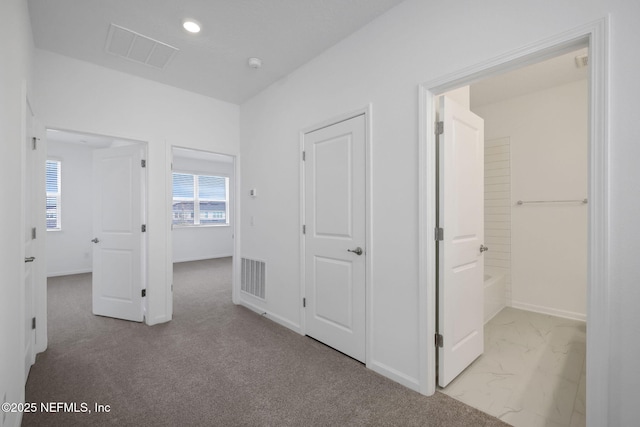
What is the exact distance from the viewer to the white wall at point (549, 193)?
338cm

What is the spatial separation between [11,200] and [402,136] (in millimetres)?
2387

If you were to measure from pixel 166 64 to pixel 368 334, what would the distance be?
10.5ft

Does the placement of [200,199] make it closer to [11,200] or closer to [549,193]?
[11,200]

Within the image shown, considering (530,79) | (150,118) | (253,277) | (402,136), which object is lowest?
(253,277)

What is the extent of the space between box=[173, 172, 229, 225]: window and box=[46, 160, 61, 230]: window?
215 centimetres

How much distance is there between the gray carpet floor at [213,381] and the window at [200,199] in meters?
4.28

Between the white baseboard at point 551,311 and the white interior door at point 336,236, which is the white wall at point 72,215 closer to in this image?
the white interior door at point 336,236

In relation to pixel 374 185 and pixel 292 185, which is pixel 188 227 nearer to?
pixel 292 185

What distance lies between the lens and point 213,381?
213 cm

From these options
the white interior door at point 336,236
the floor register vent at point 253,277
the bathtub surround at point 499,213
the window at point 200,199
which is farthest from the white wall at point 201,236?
the bathtub surround at point 499,213

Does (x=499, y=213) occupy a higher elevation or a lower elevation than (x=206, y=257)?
higher

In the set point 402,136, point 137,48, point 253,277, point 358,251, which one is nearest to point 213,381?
point 358,251

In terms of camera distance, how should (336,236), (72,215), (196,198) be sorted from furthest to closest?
(196,198), (72,215), (336,236)

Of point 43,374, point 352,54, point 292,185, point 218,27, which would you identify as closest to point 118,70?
point 218,27
